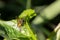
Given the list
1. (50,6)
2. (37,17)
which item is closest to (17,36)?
(37,17)

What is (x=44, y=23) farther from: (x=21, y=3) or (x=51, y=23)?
(x=21, y=3)

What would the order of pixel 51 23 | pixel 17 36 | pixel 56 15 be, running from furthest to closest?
pixel 51 23, pixel 56 15, pixel 17 36

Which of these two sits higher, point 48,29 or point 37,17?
point 37,17

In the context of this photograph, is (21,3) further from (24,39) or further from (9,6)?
(24,39)

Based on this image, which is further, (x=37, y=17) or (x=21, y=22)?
(x=37, y=17)

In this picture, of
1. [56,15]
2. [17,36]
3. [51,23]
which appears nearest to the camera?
[17,36]

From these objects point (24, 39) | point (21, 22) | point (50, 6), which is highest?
point (50, 6)

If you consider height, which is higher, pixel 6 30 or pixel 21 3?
pixel 21 3

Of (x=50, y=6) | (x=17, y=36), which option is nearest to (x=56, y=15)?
(x=50, y=6)

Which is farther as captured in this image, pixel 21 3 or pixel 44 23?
pixel 21 3
